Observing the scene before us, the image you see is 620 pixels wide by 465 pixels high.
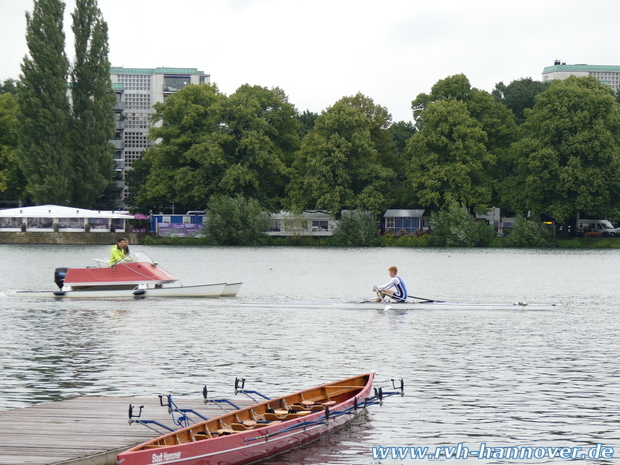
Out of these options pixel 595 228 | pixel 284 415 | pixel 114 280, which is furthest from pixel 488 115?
pixel 284 415

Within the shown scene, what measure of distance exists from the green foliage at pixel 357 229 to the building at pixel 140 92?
7119 centimetres

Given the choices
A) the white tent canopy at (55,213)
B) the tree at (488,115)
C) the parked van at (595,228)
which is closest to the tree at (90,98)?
the white tent canopy at (55,213)

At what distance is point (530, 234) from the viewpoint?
96.1 meters

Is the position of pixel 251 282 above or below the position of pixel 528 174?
below

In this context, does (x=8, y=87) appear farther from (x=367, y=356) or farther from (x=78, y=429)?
(x=78, y=429)

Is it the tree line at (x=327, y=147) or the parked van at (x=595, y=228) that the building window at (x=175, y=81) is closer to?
the tree line at (x=327, y=147)

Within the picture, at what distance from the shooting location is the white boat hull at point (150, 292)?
40.7m

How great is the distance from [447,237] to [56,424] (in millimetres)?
83624

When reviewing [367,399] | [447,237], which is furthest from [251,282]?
[447,237]

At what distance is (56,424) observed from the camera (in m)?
14.9

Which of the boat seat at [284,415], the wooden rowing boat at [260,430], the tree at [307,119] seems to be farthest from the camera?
the tree at [307,119]

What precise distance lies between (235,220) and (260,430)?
3386 inches

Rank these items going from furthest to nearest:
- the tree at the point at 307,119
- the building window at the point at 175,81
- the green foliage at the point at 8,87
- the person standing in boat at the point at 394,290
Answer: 1. the building window at the point at 175,81
2. the green foliage at the point at 8,87
3. the tree at the point at 307,119
4. the person standing in boat at the point at 394,290

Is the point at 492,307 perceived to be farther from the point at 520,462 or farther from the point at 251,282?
the point at 520,462
